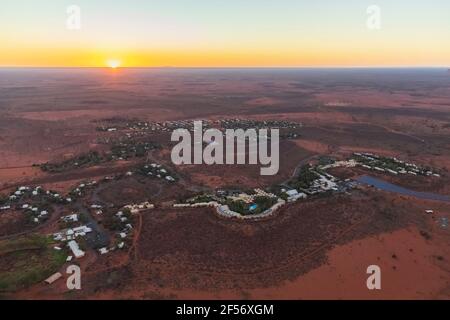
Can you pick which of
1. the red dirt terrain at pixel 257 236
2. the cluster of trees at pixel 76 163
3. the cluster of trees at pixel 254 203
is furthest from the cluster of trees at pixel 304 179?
the cluster of trees at pixel 76 163

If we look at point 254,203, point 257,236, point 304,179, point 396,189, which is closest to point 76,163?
point 254,203

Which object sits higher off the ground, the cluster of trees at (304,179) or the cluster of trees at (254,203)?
the cluster of trees at (304,179)

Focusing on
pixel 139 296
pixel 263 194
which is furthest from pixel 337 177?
pixel 139 296

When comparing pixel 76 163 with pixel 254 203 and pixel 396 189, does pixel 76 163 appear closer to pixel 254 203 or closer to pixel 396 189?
pixel 254 203

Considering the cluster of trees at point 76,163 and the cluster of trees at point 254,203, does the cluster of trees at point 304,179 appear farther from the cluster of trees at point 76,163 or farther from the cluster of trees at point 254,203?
the cluster of trees at point 76,163

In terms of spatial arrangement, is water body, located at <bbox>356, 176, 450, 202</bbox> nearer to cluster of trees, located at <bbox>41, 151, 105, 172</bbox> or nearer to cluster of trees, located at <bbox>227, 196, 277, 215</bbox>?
cluster of trees, located at <bbox>227, 196, 277, 215</bbox>

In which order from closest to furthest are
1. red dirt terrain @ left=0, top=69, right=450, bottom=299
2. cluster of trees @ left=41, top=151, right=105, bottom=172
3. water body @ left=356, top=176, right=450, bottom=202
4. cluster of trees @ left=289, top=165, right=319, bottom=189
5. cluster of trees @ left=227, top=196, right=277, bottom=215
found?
1. red dirt terrain @ left=0, top=69, right=450, bottom=299
2. cluster of trees @ left=227, top=196, right=277, bottom=215
3. water body @ left=356, top=176, right=450, bottom=202
4. cluster of trees @ left=289, top=165, right=319, bottom=189
5. cluster of trees @ left=41, top=151, right=105, bottom=172

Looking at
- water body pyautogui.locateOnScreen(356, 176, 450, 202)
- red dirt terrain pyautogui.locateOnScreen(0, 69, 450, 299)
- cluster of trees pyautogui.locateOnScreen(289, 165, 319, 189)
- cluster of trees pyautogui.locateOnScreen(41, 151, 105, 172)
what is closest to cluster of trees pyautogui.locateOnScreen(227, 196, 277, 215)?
red dirt terrain pyautogui.locateOnScreen(0, 69, 450, 299)

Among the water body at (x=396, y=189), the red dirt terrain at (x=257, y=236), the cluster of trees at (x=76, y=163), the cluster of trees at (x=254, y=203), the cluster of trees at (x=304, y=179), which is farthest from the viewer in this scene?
the cluster of trees at (x=76, y=163)

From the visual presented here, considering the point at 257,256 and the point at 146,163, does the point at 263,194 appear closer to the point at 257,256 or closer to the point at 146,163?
the point at 257,256
